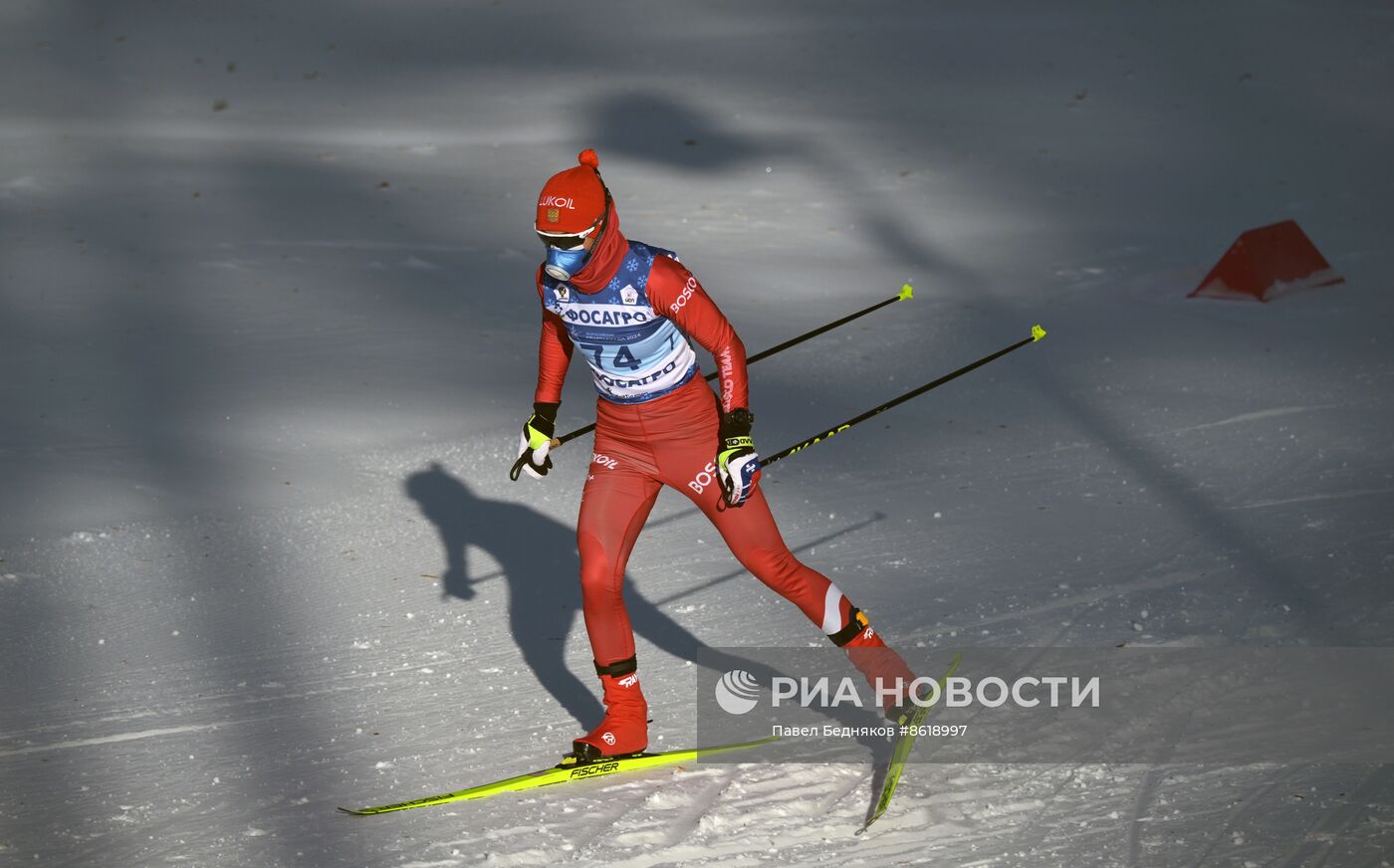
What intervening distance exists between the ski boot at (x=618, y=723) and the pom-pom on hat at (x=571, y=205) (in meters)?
1.36

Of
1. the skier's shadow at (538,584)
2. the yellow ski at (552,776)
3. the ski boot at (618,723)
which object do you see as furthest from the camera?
the skier's shadow at (538,584)

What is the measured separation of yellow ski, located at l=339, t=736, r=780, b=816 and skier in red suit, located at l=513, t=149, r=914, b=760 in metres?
0.04

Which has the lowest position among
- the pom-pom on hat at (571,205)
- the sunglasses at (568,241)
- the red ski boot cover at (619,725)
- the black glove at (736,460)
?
the red ski boot cover at (619,725)

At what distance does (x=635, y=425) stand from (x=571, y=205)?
2.36 ft

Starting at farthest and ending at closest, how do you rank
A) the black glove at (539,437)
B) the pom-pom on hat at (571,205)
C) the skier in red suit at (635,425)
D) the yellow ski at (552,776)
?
the black glove at (539,437), the yellow ski at (552,776), the skier in red suit at (635,425), the pom-pom on hat at (571,205)

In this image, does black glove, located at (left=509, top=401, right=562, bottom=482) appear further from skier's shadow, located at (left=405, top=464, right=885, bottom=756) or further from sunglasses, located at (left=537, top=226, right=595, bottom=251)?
skier's shadow, located at (left=405, top=464, right=885, bottom=756)

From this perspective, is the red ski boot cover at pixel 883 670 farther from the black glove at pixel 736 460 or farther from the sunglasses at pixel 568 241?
the sunglasses at pixel 568 241

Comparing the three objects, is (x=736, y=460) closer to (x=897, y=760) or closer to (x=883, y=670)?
(x=883, y=670)

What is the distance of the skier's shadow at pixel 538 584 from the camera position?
576 cm

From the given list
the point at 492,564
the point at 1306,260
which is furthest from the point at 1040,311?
the point at 492,564

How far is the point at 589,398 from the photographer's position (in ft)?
28.4

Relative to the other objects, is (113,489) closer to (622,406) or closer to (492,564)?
(492,564)

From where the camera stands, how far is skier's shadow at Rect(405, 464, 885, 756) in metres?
5.76

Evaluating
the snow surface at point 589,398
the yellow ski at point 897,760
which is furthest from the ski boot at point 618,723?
the yellow ski at point 897,760
